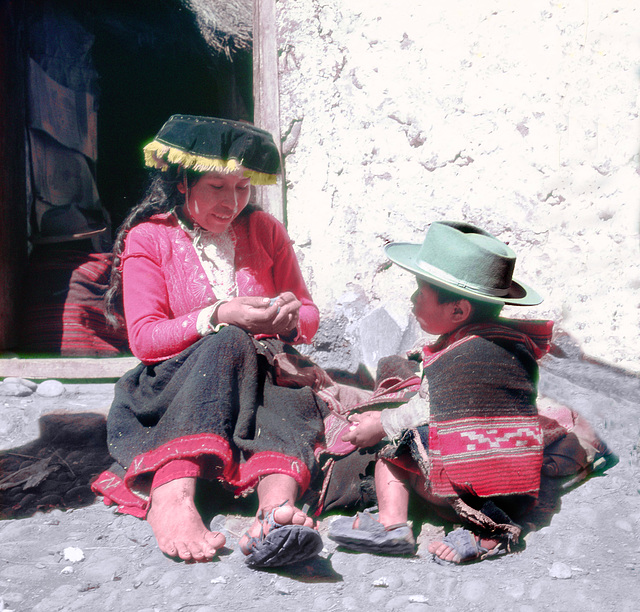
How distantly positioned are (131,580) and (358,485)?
2.70ft

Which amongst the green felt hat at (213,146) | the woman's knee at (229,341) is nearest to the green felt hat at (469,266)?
the woman's knee at (229,341)

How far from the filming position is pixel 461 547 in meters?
1.77

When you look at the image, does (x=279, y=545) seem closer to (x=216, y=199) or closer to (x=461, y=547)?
(x=461, y=547)

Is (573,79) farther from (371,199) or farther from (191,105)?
(191,105)

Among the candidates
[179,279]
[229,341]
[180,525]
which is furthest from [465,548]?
[179,279]

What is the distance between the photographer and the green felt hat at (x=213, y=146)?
2191 millimetres

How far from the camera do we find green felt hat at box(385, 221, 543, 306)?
1873 mm

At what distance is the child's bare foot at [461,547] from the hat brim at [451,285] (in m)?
0.74

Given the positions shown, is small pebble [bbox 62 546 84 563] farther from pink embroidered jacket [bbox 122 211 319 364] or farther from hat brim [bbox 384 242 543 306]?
hat brim [bbox 384 242 543 306]

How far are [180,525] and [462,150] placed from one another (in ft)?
7.60

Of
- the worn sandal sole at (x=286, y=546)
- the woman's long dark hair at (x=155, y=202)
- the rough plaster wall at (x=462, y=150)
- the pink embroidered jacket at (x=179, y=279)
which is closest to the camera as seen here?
the worn sandal sole at (x=286, y=546)

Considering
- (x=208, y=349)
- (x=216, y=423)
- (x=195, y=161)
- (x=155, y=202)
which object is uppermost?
(x=195, y=161)

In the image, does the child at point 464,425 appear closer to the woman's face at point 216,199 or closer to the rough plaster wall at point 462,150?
the woman's face at point 216,199

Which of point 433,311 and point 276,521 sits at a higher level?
point 433,311
